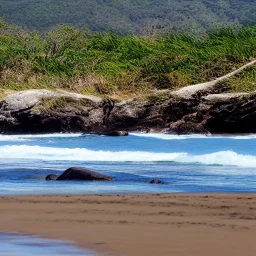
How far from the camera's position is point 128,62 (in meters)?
34.5

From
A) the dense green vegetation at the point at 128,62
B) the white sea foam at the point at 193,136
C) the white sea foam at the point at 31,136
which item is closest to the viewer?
the white sea foam at the point at 193,136

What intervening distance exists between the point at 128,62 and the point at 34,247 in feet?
85.3

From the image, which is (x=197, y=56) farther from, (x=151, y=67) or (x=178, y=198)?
(x=178, y=198)

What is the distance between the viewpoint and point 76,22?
13200cm

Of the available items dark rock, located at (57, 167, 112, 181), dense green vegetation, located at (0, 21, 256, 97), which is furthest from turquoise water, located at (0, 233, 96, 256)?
dense green vegetation, located at (0, 21, 256, 97)

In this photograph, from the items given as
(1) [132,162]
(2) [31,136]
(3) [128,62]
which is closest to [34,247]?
(1) [132,162]

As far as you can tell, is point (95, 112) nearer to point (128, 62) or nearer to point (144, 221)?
point (128, 62)

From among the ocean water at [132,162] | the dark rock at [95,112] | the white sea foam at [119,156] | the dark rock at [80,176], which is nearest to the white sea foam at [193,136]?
the ocean water at [132,162]

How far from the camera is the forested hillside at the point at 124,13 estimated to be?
422 ft

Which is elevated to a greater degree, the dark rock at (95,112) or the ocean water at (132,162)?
the dark rock at (95,112)

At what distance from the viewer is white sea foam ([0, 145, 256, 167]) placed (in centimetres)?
2024

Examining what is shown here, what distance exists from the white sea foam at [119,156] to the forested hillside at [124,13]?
101 meters

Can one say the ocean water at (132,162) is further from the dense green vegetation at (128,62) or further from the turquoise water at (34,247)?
the dense green vegetation at (128,62)

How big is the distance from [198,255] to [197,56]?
2561 cm
